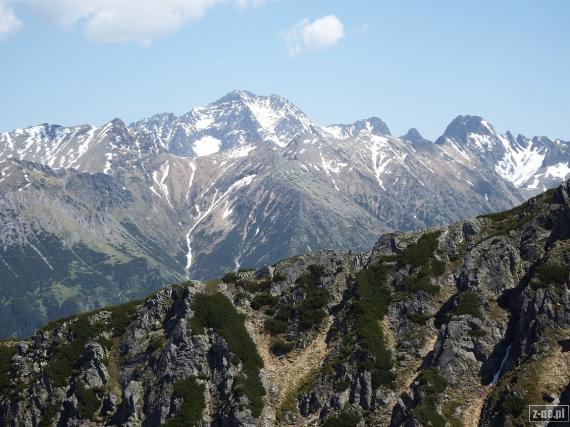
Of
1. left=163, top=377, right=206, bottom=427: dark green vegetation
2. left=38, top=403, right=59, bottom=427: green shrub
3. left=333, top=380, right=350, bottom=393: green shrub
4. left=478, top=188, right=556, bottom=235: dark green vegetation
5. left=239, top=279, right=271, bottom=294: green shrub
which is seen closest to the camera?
left=163, top=377, right=206, bottom=427: dark green vegetation

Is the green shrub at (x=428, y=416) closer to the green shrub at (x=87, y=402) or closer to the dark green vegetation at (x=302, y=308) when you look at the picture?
the dark green vegetation at (x=302, y=308)

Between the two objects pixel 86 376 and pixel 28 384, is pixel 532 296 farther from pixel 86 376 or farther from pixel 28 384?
pixel 28 384

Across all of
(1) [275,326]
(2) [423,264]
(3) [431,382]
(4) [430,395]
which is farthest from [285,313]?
(4) [430,395]

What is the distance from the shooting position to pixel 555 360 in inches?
4193

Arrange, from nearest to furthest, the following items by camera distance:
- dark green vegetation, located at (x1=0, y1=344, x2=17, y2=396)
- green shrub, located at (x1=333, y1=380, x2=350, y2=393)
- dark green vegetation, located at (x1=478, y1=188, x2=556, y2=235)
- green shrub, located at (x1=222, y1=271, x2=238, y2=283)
Result: 1. green shrub, located at (x1=333, y1=380, x2=350, y2=393)
2. dark green vegetation, located at (x1=0, y1=344, x2=17, y2=396)
3. dark green vegetation, located at (x1=478, y1=188, x2=556, y2=235)
4. green shrub, located at (x1=222, y1=271, x2=238, y2=283)

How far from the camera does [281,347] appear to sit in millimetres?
132250

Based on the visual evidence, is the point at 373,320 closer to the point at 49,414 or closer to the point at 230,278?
the point at 230,278

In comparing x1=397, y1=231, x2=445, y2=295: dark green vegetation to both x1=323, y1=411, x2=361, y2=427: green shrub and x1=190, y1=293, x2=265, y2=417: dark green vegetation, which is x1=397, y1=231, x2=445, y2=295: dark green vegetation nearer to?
x1=323, y1=411, x2=361, y2=427: green shrub

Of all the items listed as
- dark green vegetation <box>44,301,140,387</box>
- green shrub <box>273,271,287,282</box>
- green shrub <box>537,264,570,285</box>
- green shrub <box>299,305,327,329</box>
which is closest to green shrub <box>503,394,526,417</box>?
green shrub <box>537,264,570,285</box>

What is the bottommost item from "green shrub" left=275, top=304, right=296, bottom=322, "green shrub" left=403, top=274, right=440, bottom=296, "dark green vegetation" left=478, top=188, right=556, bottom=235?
"green shrub" left=275, top=304, right=296, bottom=322

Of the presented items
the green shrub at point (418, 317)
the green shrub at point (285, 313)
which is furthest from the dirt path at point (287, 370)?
the green shrub at point (418, 317)

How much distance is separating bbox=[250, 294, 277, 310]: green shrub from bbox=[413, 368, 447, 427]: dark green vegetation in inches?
1568

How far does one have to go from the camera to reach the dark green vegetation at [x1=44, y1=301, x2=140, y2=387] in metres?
132

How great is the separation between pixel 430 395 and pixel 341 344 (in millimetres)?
23288
